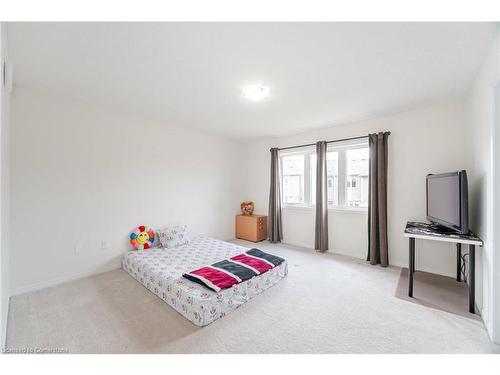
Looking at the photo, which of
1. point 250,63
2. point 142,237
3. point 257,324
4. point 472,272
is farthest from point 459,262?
point 142,237

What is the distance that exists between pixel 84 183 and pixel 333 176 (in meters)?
3.98

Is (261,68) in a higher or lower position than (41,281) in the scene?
higher

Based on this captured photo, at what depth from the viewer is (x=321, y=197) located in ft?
13.0

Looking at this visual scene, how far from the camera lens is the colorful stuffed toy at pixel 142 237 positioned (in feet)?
10.8

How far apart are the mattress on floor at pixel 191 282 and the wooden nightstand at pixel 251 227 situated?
49.3 inches

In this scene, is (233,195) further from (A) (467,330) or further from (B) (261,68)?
(A) (467,330)

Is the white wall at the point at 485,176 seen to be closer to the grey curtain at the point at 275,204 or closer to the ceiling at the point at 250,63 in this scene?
the ceiling at the point at 250,63

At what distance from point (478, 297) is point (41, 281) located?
4807 mm

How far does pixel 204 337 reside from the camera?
1.73 m

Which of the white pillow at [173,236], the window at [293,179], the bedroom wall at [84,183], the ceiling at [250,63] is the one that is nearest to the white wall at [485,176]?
the ceiling at [250,63]

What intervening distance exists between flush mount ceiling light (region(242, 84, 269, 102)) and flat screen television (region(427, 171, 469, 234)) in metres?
2.12

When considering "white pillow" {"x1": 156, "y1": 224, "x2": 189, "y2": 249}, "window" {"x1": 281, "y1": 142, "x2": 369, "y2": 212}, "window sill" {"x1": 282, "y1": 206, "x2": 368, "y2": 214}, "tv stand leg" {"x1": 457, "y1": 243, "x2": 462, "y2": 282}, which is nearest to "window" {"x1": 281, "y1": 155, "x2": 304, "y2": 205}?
"window" {"x1": 281, "y1": 142, "x2": 369, "y2": 212}

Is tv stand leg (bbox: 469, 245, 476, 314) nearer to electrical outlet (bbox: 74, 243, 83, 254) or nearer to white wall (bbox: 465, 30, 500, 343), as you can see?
white wall (bbox: 465, 30, 500, 343)
